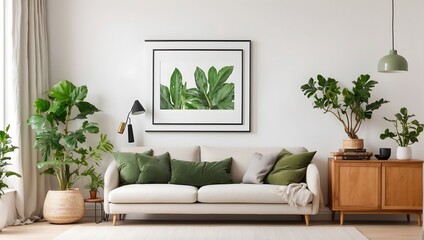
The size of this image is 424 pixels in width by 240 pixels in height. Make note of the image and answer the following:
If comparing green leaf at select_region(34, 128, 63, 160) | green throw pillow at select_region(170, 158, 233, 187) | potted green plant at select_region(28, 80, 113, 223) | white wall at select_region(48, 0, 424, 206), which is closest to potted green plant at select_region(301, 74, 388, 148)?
white wall at select_region(48, 0, 424, 206)

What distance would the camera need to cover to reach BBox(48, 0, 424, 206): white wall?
7.83m

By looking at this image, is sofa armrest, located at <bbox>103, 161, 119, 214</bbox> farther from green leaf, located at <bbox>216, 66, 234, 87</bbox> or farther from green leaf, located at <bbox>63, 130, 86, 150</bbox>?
green leaf, located at <bbox>216, 66, 234, 87</bbox>

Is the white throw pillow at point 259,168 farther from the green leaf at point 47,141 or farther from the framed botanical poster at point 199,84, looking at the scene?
the green leaf at point 47,141

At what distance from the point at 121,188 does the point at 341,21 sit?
312 centimetres

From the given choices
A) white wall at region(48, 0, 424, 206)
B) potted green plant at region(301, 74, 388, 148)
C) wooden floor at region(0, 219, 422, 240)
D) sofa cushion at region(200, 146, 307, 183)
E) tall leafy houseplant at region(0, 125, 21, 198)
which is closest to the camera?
wooden floor at region(0, 219, 422, 240)

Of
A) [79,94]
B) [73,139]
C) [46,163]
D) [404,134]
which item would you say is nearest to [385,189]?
[404,134]

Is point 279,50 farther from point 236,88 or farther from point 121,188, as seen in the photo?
point 121,188

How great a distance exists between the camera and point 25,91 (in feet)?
24.2

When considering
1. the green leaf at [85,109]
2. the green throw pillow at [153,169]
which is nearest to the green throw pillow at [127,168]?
the green throw pillow at [153,169]

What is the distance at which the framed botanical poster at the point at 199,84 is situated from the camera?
7.85 meters

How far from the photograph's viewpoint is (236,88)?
7.86 m

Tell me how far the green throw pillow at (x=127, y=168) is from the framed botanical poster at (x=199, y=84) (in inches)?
25.2

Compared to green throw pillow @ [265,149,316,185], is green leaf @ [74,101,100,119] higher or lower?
higher

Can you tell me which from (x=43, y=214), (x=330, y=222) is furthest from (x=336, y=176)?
(x=43, y=214)
